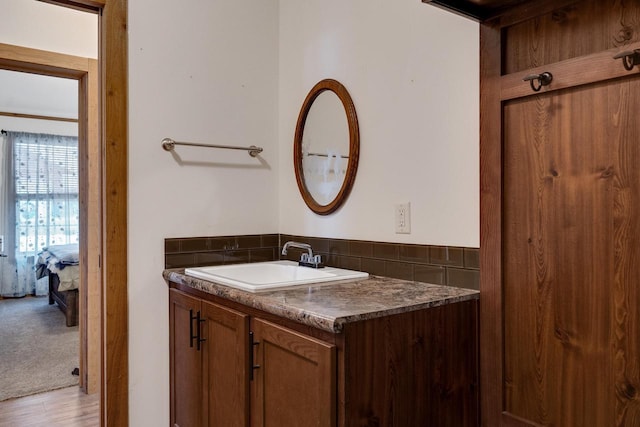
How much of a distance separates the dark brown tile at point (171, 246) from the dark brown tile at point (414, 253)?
3.47 feet

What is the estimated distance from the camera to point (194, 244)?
2.23m

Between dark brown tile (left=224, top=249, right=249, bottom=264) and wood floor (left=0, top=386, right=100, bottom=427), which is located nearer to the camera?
dark brown tile (left=224, top=249, right=249, bottom=264)

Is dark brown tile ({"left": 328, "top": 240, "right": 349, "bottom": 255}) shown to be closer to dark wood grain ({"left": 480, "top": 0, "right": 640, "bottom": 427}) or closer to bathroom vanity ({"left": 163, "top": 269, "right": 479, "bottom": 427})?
bathroom vanity ({"left": 163, "top": 269, "right": 479, "bottom": 427})

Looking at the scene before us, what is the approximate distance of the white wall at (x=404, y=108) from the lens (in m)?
1.56

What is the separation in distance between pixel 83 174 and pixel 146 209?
51.6 inches

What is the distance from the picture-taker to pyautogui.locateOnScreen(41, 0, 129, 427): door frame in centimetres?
202

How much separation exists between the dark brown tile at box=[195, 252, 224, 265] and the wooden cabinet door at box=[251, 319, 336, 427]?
84cm

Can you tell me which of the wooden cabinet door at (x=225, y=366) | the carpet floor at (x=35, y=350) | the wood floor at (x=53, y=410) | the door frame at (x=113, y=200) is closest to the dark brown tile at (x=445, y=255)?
the wooden cabinet door at (x=225, y=366)

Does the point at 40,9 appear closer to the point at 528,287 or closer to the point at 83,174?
the point at 83,174

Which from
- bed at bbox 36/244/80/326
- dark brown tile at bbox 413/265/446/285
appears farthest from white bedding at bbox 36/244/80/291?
dark brown tile at bbox 413/265/446/285

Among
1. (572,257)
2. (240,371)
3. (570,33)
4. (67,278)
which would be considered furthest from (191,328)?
(67,278)

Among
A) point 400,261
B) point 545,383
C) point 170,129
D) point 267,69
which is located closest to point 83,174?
point 170,129

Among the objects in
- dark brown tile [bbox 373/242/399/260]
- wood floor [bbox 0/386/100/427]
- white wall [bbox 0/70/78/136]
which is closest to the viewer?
dark brown tile [bbox 373/242/399/260]

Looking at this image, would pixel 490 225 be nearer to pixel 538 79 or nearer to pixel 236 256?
pixel 538 79
